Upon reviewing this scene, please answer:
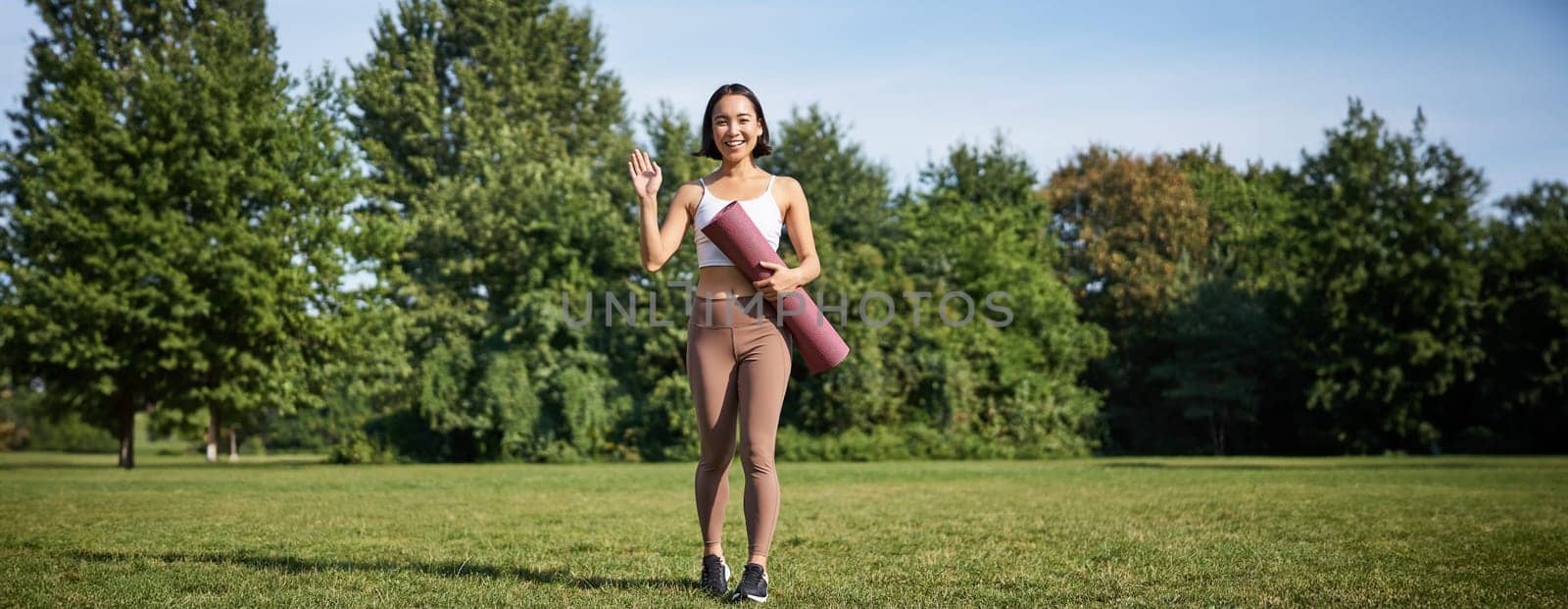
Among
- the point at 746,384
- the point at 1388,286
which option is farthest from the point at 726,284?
the point at 1388,286

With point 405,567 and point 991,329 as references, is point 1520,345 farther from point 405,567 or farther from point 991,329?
point 405,567

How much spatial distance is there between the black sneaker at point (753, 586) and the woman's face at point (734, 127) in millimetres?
1892

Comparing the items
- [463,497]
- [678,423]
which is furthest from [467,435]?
[463,497]

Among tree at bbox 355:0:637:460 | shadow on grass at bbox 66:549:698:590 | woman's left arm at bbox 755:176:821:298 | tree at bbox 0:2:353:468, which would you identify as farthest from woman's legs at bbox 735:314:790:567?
tree at bbox 355:0:637:460

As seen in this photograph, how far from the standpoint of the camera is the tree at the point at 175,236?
2452 centimetres

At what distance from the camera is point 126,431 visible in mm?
26125

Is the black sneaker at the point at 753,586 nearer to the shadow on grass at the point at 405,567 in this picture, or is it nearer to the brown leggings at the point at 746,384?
the brown leggings at the point at 746,384

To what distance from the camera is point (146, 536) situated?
8148 mm

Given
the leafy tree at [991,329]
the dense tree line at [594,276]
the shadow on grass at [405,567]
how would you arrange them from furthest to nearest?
the leafy tree at [991,329]
the dense tree line at [594,276]
the shadow on grass at [405,567]

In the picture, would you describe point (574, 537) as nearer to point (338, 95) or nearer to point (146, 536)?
point (146, 536)

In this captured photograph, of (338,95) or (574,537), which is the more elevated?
(338,95)

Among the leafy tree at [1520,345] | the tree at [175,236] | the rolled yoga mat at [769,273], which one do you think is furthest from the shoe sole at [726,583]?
the leafy tree at [1520,345]

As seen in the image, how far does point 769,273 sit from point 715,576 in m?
1.41

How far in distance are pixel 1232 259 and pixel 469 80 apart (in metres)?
27.8
